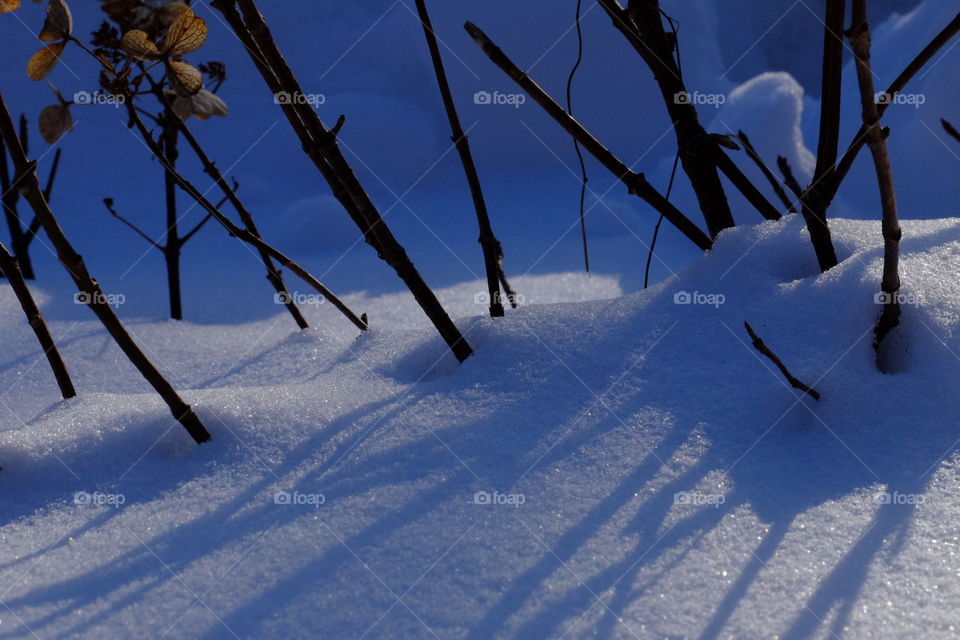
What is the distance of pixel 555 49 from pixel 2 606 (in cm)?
368

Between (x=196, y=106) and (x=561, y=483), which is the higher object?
(x=196, y=106)

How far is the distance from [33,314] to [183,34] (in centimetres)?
37

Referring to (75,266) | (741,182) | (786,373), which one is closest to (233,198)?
(75,266)

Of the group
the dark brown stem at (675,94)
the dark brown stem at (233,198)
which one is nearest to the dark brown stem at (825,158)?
the dark brown stem at (675,94)

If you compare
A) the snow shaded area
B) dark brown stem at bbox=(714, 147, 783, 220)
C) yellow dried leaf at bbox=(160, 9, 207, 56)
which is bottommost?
the snow shaded area

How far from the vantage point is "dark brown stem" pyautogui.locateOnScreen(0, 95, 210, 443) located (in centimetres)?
70

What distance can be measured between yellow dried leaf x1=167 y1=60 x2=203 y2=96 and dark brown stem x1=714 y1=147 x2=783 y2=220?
0.55 meters

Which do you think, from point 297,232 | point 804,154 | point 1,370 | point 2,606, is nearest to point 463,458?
point 2,606

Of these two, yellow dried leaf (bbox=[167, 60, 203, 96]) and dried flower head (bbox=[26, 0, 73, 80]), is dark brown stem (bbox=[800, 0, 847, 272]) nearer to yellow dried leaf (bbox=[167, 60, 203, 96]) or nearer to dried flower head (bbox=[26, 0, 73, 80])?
yellow dried leaf (bbox=[167, 60, 203, 96])

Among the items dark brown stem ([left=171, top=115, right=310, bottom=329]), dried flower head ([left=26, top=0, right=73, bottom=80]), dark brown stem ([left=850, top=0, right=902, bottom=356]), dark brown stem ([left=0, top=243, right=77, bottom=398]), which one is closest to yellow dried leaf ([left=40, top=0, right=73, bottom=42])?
dried flower head ([left=26, top=0, right=73, bottom=80])

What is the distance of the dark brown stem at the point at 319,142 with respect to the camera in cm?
77

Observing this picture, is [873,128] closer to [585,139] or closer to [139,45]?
[585,139]

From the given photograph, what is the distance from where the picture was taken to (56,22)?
0.69 metres

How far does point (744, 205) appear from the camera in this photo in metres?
3.11
